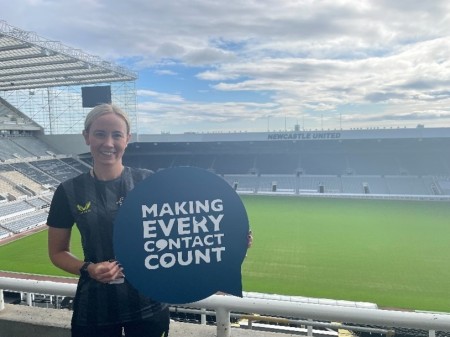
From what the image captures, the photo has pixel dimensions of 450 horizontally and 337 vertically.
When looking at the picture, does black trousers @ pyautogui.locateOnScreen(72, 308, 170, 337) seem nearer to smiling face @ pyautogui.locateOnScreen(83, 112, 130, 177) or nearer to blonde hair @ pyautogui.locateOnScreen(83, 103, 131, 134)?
smiling face @ pyautogui.locateOnScreen(83, 112, 130, 177)

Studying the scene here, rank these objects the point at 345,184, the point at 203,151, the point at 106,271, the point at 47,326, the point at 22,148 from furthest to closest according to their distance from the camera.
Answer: the point at 203,151
the point at 22,148
the point at 345,184
the point at 47,326
the point at 106,271

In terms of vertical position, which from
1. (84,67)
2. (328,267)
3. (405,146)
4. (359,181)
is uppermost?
(84,67)

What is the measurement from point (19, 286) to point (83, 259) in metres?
0.87

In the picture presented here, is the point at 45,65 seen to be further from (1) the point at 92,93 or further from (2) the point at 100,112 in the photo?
(2) the point at 100,112

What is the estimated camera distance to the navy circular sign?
1671 mm

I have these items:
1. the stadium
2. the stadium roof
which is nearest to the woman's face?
→ the stadium roof

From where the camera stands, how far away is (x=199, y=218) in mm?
1737

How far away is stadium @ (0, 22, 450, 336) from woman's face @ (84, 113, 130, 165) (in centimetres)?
2259

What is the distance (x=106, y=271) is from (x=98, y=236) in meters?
0.20

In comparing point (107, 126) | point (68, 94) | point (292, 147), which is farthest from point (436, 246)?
point (68, 94)

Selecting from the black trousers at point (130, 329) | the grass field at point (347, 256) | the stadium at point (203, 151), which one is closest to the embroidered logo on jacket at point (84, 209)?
the black trousers at point (130, 329)

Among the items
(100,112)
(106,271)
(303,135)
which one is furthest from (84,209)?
(303,135)

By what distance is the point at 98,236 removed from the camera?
5.96 ft

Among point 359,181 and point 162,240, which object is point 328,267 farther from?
point 359,181
